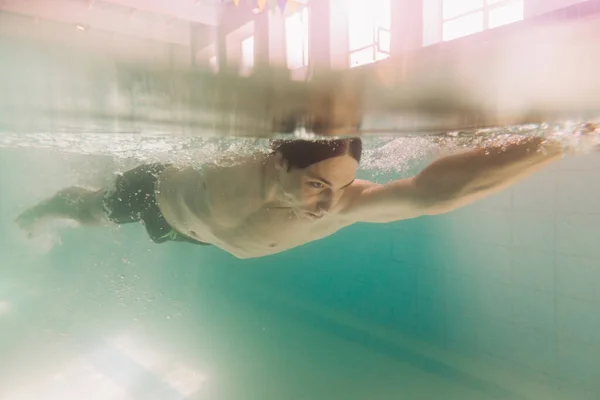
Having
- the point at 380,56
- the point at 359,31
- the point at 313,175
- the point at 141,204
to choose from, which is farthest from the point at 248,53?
the point at 141,204

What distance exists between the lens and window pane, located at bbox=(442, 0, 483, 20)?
2121 mm

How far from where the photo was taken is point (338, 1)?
7.08 feet

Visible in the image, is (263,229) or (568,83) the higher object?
(568,83)

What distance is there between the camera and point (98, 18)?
2166mm

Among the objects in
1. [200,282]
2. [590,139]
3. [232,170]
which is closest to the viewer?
[232,170]

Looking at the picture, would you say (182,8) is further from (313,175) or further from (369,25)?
(313,175)

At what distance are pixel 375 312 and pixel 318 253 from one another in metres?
3.35

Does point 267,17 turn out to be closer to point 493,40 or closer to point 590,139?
point 493,40

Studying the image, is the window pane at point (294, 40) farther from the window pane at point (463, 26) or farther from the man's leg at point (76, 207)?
the man's leg at point (76, 207)

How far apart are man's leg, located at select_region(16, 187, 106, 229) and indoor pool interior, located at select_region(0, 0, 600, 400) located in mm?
821

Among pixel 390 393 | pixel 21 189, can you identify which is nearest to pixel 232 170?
pixel 390 393

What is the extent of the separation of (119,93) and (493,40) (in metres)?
3.05

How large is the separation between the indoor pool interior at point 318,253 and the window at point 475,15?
1 centimetres

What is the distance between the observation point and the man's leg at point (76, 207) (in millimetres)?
5594
